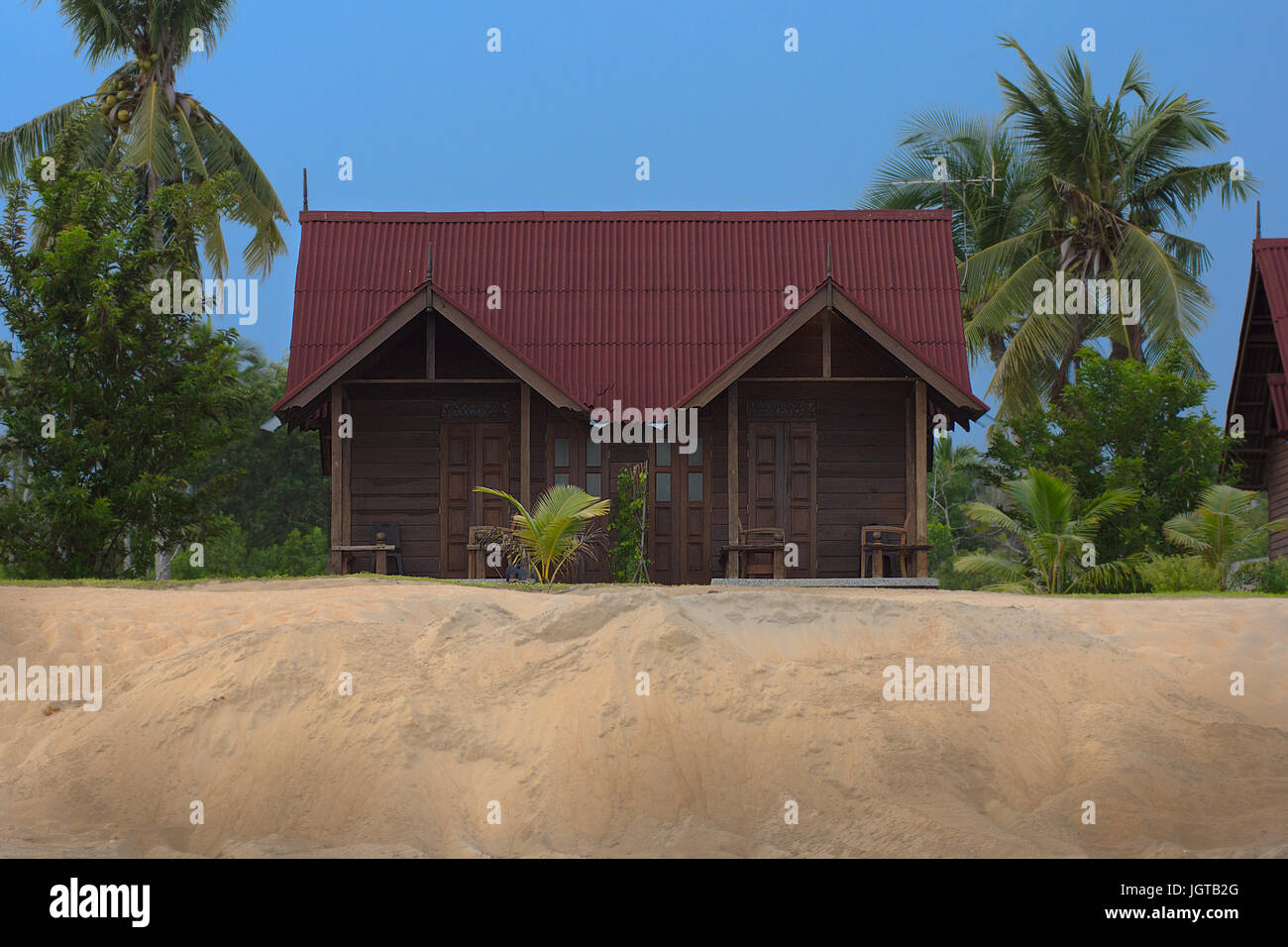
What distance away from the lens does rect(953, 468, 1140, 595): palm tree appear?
787 inches

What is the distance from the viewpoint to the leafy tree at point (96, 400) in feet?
65.2

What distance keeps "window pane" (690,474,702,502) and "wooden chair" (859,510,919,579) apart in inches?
96.4

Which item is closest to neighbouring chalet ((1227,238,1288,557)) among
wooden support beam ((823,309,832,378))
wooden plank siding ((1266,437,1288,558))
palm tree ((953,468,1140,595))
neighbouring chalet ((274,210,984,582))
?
wooden plank siding ((1266,437,1288,558))

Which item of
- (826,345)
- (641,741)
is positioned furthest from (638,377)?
(641,741)

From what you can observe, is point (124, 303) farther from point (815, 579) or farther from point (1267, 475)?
point (1267, 475)

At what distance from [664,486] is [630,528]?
139cm

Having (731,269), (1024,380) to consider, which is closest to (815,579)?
(731,269)

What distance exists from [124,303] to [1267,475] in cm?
A: 2063

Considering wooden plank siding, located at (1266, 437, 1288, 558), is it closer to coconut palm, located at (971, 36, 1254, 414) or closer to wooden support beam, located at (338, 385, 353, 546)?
coconut palm, located at (971, 36, 1254, 414)

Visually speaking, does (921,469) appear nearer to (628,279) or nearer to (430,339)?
(628,279)

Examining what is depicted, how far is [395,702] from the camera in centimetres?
1075

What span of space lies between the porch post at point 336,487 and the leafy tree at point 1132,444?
36.9 feet

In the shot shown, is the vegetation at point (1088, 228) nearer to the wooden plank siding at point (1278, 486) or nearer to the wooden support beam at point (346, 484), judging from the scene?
the wooden plank siding at point (1278, 486)

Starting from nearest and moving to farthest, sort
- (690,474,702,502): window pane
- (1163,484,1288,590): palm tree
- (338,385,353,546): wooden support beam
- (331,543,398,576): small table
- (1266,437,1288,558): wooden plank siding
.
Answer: (331,543,398,576): small table < (1163,484,1288,590): palm tree < (338,385,353,546): wooden support beam < (690,474,702,502): window pane < (1266,437,1288,558): wooden plank siding
